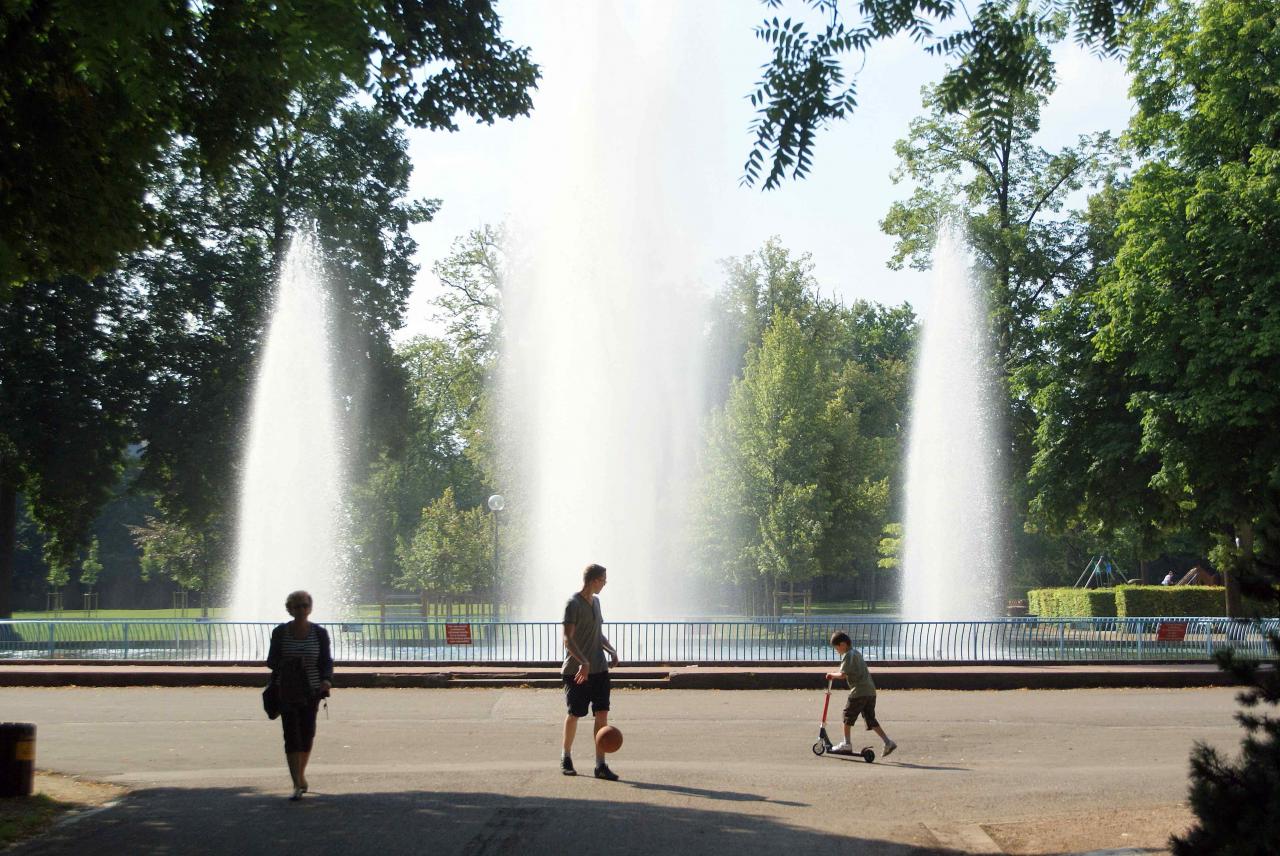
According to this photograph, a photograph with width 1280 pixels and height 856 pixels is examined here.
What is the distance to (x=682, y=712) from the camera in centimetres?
1675

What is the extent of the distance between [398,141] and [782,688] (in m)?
31.1

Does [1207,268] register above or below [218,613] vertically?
above

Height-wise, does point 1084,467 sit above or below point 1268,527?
above

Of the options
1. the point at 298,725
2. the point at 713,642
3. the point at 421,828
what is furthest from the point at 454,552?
Result: the point at 421,828

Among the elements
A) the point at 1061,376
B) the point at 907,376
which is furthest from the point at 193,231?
the point at 907,376

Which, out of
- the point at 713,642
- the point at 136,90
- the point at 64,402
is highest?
the point at 64,402

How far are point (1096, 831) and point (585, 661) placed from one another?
4439 millimetres

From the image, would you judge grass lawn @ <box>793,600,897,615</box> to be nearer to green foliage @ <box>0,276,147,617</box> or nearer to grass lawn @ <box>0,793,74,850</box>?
green foliage @ <box>0,276,147,617</box>

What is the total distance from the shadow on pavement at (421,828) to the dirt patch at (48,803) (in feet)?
0.59

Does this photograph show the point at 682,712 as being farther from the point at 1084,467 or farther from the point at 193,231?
the point at 193,231

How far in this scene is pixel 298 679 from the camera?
1016 cm

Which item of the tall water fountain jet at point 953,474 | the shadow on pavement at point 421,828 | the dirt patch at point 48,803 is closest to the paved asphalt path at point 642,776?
the shadow on pavement at point 421,828

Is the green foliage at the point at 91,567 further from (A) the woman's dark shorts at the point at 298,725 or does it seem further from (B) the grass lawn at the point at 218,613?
(A) the woman's dark shorts at the point at 298,725

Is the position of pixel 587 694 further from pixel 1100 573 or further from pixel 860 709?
pixel 1100 573
